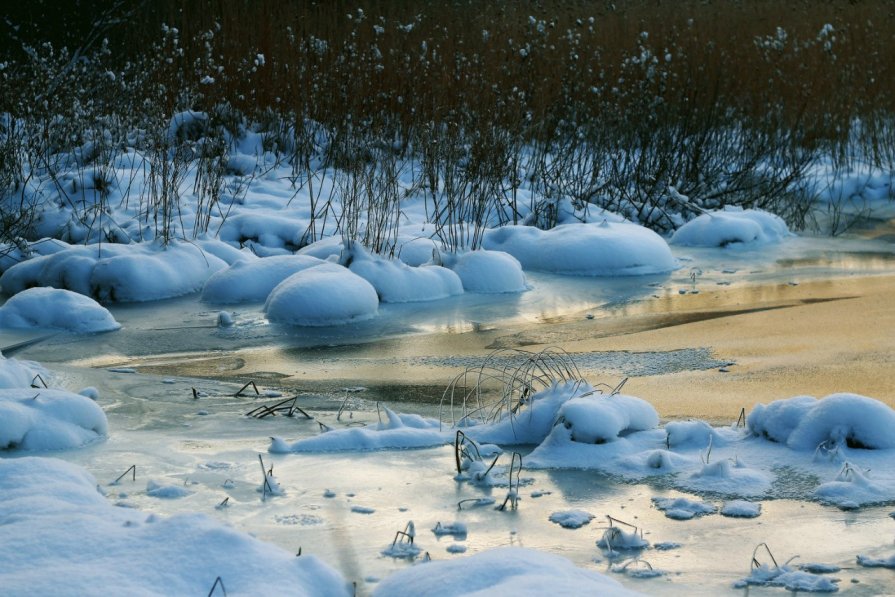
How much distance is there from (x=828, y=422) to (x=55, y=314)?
4.78 metres

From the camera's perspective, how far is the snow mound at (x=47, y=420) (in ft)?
13.9

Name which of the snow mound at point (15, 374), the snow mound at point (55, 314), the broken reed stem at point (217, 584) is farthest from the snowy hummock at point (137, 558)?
the snow mound at point (55, 314)

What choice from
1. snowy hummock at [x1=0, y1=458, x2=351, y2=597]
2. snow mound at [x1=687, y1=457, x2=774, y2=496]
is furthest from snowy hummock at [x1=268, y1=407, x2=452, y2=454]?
snowy hummock at [x1=0, y1=458, x2=351, y2=597]

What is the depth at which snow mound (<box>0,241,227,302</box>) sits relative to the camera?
8258 millimetres

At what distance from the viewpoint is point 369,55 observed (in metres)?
13.8

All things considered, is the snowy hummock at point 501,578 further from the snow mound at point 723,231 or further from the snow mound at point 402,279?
the snow mound at point 723,231

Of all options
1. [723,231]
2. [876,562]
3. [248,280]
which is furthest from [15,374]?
[723,231]

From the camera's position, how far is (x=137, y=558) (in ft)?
9.07

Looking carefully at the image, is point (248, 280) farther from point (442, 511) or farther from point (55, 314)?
point (442, 511)

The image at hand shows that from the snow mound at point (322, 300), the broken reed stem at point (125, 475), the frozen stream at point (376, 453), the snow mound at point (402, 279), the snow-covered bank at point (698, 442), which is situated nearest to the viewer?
the frozen stream at point (376, 453)

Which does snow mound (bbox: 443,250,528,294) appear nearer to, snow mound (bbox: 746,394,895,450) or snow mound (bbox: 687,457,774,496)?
snow mound (bbox: 746,394,895,450)

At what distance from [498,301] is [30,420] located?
4347mm

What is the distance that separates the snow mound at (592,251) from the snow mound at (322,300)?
207cm

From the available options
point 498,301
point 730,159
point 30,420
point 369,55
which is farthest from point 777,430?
point 369,55
